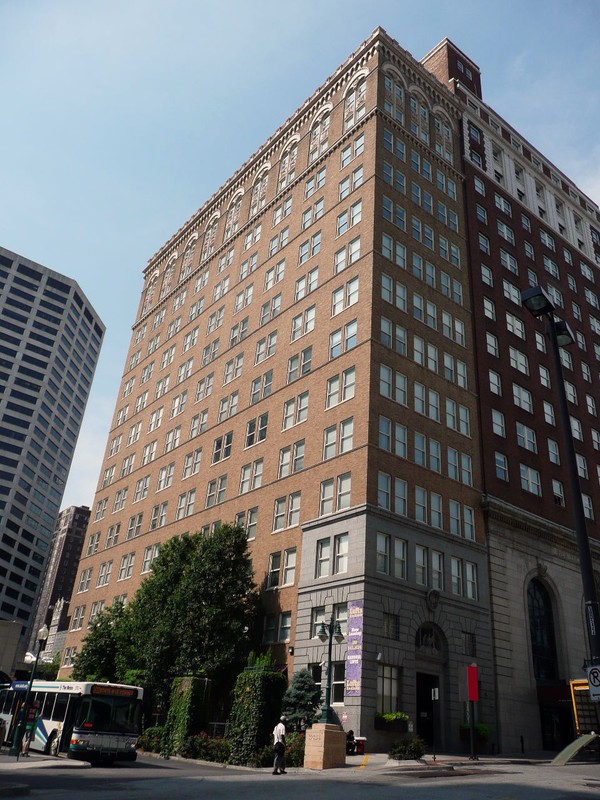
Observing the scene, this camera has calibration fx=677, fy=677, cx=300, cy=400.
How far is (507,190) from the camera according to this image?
65.4 m

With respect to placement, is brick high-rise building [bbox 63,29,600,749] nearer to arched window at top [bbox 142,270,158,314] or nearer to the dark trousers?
the dark trousers

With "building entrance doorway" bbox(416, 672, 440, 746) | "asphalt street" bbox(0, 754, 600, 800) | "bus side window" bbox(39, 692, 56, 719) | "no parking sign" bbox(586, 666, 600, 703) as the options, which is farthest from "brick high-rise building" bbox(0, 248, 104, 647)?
"no parking sign" bbox(586, 666, 600, 703)

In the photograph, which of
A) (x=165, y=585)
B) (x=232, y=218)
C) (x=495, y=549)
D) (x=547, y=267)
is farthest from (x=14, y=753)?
(x=547, y=267)

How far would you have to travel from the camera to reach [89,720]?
95.9ft

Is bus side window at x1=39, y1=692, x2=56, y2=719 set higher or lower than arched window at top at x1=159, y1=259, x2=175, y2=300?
lower

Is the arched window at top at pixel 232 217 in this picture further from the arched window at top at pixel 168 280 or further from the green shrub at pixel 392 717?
the green shrub at pixel 392 717

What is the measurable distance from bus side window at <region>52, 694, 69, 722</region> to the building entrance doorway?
1839 cm

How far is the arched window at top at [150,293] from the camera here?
276 ft

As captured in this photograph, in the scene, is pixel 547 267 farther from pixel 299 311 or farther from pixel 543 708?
pixel 543 708

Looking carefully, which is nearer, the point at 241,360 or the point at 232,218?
the point at 241,360

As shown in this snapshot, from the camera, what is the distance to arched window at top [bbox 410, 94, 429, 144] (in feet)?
187

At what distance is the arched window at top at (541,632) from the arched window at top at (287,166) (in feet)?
133

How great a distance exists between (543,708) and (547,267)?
132 ft

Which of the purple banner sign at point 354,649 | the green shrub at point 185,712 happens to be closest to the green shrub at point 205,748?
the green shrub at point 185,712
